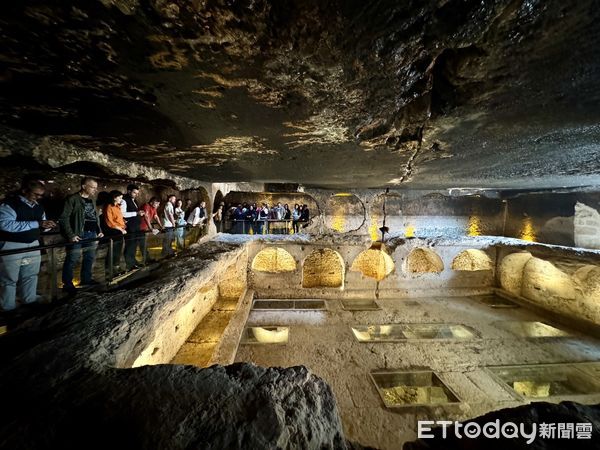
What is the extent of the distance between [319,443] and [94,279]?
4.19 m

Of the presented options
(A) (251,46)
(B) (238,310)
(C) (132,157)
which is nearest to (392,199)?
(B) (238,310)

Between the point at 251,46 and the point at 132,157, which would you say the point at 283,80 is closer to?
the point at 251,46

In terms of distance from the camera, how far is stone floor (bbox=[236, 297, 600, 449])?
4496mm

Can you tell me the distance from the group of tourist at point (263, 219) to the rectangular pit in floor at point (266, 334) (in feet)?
15.4

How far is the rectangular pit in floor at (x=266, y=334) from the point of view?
22.0ft

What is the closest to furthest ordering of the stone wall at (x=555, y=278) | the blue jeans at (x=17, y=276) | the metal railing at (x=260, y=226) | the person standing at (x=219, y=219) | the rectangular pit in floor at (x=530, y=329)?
the blue jeans at (x=17, y=276) → the rectangular pit in floor at (x=530, y=329) → the stone wall at (x=555, y=278) → the person standing at (x=219, y=219) → the metal railing at (x=260, y=226)

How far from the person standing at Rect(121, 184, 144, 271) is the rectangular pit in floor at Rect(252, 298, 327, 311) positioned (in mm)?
4573

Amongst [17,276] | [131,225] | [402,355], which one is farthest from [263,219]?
[17,276]

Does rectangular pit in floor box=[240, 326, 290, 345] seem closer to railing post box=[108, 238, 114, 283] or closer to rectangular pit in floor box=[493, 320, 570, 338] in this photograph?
railing post box=[108, 238, 114, 283]

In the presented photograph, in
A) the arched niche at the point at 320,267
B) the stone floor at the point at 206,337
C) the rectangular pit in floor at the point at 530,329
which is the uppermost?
the arched niche at the point at 320,267

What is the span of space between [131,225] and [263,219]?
19.1ft

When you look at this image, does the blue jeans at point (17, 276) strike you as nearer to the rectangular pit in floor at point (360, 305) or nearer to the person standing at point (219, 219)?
the person standing at point (219, 219)

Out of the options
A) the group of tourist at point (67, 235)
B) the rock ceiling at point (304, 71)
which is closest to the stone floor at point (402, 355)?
the group of tourist at point (67, 235)

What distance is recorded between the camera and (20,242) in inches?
124
